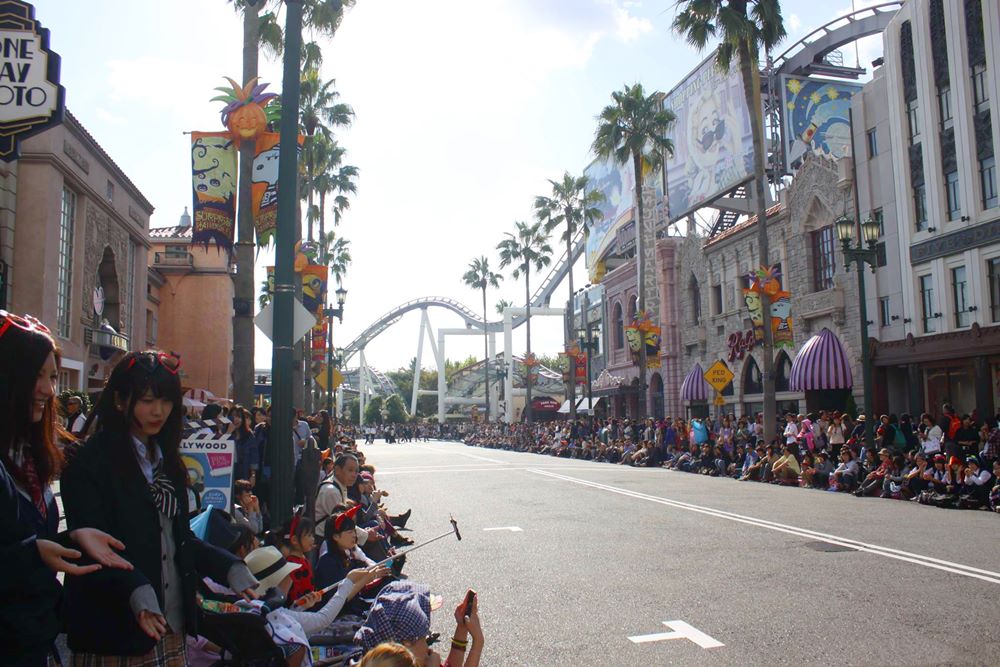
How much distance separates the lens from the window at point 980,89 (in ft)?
78.3

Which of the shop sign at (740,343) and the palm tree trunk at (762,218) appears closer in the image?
the palm tree trunk at (762,218)

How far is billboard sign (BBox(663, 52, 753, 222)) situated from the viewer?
137 feet

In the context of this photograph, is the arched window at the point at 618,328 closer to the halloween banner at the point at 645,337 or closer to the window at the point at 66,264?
the halloween banner at the point at 645,337

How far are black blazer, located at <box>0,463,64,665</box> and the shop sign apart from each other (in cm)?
3471

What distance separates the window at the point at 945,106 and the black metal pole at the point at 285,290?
2256 cm

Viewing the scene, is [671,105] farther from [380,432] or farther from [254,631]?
[380,432]

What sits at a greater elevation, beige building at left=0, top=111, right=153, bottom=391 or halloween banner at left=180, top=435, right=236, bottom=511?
beige building at left=0, top=111, right=153, bottom=391

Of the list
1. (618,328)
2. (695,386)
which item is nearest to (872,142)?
(695,386)

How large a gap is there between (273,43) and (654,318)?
29658 millimetres

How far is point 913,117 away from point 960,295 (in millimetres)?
6231

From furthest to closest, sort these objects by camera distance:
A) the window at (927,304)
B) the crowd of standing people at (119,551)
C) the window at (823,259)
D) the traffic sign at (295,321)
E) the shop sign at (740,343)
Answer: the shop sign at (740,343), the window at (823,259), the window at (927,304), the traffic sign at (295,321), the crowd of standing people at (119,551)

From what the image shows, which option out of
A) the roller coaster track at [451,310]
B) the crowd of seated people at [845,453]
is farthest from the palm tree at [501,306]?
the crowd of seated people at [845,453]

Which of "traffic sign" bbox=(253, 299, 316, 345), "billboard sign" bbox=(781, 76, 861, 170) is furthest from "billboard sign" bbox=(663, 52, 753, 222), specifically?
"traffic sign" bbox=(253, 299, 316, 345)

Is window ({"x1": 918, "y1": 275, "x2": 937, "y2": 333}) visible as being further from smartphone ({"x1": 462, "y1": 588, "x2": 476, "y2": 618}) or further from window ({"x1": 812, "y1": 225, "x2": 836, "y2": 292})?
smartphone ({"x1": 462, "y1": 588, "x2": 476, "y2": 618})
